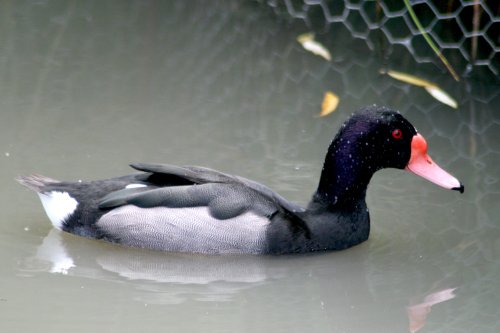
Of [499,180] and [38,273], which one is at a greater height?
[38,273]

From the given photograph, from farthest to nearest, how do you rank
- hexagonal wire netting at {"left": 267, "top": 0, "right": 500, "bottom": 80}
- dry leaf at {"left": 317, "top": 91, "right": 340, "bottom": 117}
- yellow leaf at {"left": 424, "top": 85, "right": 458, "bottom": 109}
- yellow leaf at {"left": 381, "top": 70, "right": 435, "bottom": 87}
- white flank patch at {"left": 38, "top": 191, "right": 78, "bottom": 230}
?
1. hexagonal wire netting at {"left": 267, "top": 0, "right": 500, "bottom": 80}
2. yellow leaf at {"left": 381, "top": 70, "right": 435, "bottom": 87}
3. yellow leaf at {"left": 424, "top": 85, "right": 458, "bottom": 109}
4. dry leaf at {"left": 317, "top": 91, "right": 340, "bottom": 117}
5. white flank patch at {"left": 38, "top": 191, "right": 78, "bottom": 230}

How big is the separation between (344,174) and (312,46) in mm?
3143

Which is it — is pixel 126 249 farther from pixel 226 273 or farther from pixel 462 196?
pixel 462 196

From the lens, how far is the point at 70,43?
8.96m

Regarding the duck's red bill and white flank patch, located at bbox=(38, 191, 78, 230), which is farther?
the duck's red bill

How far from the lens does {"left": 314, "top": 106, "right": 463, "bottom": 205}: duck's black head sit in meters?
6.18

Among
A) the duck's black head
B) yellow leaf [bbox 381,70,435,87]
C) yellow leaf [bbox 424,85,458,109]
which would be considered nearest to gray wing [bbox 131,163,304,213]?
the duck's black head

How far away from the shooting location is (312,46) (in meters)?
9.18

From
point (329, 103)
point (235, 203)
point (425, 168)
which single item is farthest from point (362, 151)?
point (329, 103)

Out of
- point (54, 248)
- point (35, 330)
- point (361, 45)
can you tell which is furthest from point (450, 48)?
point (35, 330)

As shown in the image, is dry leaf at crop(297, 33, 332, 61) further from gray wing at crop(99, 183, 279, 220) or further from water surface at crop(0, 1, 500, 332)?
gray wing at crop(99, 183, 279, 220)

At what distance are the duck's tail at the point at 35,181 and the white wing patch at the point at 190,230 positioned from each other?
474 mm

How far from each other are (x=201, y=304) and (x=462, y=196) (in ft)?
7.09

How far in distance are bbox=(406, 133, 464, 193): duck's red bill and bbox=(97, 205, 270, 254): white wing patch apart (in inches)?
36.6
